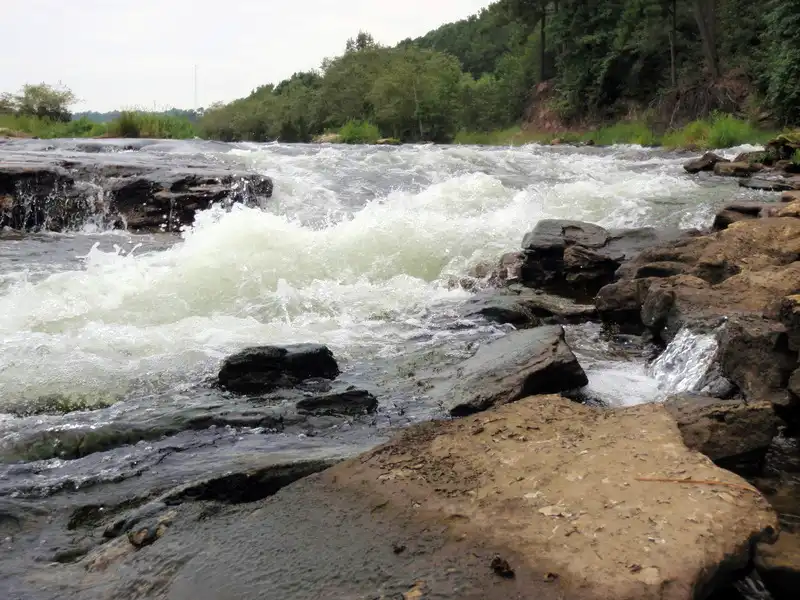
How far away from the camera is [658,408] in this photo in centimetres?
277

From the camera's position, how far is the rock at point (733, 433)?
8.89 ft

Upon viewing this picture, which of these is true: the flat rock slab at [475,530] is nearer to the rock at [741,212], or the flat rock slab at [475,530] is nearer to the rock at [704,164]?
the rock at [741,212]

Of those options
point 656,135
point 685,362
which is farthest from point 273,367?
point 656,135

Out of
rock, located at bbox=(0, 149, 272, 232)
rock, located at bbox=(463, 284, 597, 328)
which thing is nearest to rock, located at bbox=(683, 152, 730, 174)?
rock, located at bbox=(0, 149, 272, 232)

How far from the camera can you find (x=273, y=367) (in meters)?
4.06

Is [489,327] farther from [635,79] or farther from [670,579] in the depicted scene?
[635,79]

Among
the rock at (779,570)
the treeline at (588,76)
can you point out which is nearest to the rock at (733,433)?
the rock at (779,570)

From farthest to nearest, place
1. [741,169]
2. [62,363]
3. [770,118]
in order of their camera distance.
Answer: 1. [770,118]
2. [741,169]
3. [62,363]

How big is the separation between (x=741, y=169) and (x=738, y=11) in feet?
63.0

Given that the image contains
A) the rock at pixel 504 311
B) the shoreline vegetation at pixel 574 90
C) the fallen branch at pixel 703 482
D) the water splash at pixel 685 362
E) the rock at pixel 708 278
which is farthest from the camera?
the shoreline vegetation at pixel 574 90

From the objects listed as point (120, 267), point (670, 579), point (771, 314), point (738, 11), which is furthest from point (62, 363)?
point (738, 11)

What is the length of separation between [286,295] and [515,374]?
303cm

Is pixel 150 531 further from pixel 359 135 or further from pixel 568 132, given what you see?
pixel 568 132

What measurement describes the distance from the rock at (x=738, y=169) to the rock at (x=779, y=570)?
12241mm
